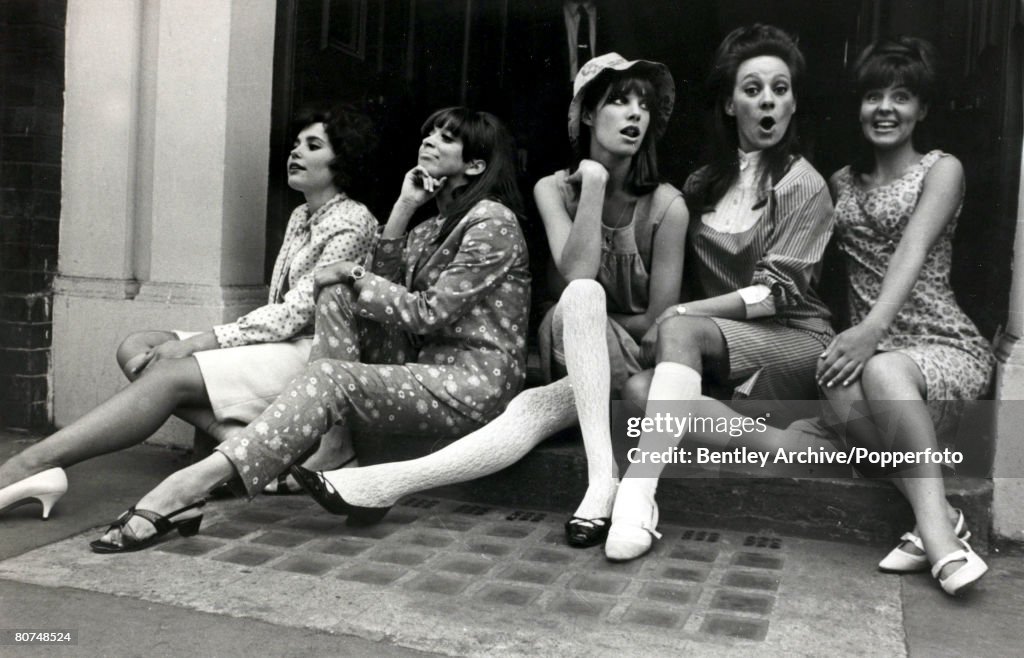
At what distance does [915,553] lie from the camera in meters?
2.76

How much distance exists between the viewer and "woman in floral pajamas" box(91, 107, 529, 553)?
9.50 ft

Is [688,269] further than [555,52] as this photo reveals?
No

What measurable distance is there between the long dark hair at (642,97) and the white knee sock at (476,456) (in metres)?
0.78

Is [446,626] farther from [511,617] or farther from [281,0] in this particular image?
[281,0]

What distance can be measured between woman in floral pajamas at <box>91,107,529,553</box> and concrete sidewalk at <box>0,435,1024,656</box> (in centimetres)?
23

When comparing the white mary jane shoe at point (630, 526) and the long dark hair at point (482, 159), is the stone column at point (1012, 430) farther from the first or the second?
the long dark hair at point (482, 159)

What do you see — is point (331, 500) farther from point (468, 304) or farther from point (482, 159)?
point (482, 159)

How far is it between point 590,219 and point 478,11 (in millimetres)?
1911

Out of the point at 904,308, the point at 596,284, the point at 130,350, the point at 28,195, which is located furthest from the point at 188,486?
the point at 904,308

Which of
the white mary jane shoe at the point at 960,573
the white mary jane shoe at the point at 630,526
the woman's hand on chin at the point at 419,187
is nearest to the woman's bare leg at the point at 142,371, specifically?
the woman's hand on chin at the point at 419,187

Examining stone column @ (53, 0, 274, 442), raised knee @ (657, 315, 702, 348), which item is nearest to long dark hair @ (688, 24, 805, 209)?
raised knee @ (657, 315, 702, 348)

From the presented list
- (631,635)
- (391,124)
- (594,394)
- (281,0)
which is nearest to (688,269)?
(594,394)

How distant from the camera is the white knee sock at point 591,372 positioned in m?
3.04

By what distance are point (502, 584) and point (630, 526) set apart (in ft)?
1.46
